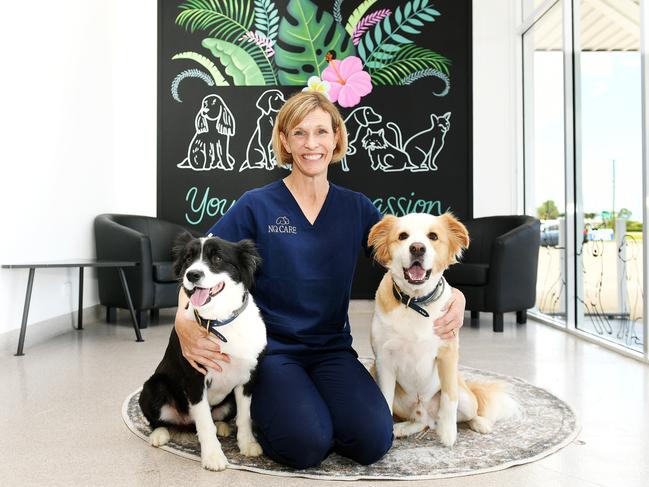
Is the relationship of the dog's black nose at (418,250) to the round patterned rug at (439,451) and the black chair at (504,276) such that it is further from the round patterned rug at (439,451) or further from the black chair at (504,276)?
the black chair at (504,276)

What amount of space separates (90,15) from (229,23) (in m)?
1.24

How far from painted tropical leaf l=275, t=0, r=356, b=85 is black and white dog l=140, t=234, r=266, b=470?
3863 mm

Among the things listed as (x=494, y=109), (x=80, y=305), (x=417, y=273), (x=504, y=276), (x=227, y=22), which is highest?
(x=227, y=22)

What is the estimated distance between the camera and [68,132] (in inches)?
171

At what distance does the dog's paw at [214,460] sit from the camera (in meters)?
1.68

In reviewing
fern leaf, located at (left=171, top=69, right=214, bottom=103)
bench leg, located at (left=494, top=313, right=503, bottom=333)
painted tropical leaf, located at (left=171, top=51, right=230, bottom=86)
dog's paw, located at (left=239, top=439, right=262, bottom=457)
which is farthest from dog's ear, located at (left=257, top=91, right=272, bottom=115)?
dog's paw, located at (left=239, top=439, right=262, bottom=457)

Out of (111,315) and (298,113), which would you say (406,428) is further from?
(111,315)

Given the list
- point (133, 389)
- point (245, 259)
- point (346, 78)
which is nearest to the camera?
point (245, 259)

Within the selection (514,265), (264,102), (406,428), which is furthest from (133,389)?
(264,102)

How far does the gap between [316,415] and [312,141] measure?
3.04 ft

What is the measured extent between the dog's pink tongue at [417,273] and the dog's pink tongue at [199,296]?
0.65 m

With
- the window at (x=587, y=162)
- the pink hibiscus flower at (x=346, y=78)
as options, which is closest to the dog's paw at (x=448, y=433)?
the window at (x=587, y=162)

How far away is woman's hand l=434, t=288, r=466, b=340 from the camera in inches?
72.7

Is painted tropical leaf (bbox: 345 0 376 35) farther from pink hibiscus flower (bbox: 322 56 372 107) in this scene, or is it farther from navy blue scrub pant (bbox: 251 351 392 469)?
navy blue scrub pant (bbox: 251 351 392 469)
